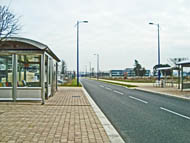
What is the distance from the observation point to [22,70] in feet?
40.3

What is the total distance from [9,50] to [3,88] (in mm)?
2058

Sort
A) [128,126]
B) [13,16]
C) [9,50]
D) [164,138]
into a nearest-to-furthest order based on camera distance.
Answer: [164,138] → [128,126] → [13,16] → [9,50]

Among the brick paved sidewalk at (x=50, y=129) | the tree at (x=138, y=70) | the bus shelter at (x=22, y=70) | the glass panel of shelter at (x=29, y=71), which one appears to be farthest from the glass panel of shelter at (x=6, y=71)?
the tree at (x=138, y=70)

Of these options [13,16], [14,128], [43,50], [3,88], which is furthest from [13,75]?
[14,128]

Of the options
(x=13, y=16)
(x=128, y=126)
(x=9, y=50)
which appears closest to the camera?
(x=128, y=126)

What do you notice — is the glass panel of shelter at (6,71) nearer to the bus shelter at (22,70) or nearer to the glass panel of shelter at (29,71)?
the bus shelter at (22,70)

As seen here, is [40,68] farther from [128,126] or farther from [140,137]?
[140,137]

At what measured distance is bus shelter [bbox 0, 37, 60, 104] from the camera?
11.7 meters

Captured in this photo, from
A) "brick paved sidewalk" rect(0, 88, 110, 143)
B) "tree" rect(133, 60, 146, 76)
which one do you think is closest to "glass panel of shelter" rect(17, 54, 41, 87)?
"brick paved sidewalk" rect(0, 88, 110, 143)

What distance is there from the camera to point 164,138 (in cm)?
564

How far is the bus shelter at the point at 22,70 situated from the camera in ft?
38.3

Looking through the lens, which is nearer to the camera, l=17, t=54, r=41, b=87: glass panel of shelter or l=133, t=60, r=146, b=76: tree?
l=17, t=54, r=41, b=87: glass panel of shelter

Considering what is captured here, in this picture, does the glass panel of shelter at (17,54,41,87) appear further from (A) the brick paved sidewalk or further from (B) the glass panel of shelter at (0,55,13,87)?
(A) the brick paved sidewalk

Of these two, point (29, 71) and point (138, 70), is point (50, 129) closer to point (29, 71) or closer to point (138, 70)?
point (29, 71)
